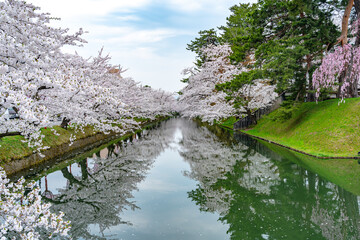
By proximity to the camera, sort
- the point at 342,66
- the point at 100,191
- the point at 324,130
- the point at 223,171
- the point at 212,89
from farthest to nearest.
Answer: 1. the point at 212,89
2. the point at 342,66
3. the point at 324,130
4. the point at 223,171
5. the point at 100,191

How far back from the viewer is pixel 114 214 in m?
9.30

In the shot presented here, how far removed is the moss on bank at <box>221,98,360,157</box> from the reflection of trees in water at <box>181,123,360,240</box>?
11.6ft

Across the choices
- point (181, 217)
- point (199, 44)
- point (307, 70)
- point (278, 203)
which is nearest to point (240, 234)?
point (181, 217)

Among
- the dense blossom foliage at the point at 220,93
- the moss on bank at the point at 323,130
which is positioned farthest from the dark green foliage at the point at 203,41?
the moss on bank at the point at 323,130

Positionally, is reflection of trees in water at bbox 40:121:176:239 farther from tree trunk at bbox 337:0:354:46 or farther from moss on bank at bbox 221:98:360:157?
tree trunk at bbox 337:0:354:46

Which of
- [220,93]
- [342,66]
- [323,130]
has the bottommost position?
[323,130]

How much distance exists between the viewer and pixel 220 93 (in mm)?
34344

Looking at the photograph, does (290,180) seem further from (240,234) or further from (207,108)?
(207,108)

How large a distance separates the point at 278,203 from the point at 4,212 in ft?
29.4

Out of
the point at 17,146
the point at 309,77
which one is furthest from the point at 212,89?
Result: the point at 17,146

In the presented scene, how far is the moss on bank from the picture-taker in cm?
1684

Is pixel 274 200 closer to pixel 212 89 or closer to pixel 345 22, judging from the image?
pixel 345 22

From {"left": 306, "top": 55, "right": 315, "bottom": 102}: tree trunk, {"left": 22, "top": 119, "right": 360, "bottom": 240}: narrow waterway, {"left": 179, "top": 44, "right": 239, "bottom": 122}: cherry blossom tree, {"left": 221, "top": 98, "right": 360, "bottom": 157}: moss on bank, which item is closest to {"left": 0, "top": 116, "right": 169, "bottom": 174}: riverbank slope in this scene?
{"left": 22, "top": 119, "right": 360, "bottom": 240}: narrow waterway

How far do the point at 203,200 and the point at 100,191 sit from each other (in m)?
5.04
